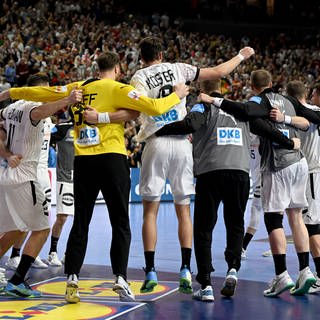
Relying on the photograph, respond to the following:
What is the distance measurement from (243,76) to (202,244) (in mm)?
22383

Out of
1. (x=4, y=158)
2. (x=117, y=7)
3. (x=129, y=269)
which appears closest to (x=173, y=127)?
(x=4, y=158)

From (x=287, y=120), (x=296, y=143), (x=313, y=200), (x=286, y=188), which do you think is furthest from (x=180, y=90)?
(x=313, y=200)

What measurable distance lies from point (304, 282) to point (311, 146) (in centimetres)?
162

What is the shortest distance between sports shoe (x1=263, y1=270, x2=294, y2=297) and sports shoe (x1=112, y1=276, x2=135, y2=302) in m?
1.45

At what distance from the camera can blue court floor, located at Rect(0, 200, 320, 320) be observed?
21.0 ft

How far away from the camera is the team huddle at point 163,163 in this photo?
269 inches

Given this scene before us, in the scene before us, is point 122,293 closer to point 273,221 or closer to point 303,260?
point 273,221

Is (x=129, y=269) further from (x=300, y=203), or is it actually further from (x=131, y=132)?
(x=131, y=132)

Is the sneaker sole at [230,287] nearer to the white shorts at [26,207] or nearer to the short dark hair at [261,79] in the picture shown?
the white shorts at [26,207]

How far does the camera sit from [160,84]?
7297 millimetres

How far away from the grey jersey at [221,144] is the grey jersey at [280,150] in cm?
35

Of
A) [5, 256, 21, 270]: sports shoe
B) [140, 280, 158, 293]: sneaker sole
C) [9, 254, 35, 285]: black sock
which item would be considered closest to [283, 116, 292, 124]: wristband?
[140, 280, 158, 293]: sneaker sole

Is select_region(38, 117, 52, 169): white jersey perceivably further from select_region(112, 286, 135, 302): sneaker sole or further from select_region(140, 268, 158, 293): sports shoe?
select_region(112, 286, 135, 302): sneaker sole

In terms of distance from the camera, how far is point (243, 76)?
2894 centimetres
